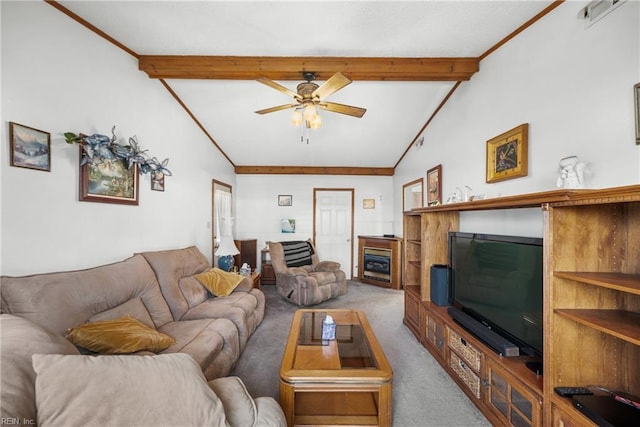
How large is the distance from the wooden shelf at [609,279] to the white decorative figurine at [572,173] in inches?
20.3

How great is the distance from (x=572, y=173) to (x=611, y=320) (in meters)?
0.80

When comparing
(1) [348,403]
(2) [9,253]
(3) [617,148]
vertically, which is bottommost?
A: (1) [348,403]

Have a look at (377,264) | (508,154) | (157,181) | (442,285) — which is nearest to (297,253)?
(377,264)

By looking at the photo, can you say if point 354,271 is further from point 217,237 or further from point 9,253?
point 9,253

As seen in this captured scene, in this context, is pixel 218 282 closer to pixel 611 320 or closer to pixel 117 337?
pixel 117 337

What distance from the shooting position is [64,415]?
2.54 ft

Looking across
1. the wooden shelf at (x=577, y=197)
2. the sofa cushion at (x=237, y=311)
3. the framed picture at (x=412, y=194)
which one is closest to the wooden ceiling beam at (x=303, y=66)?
the wooden shelf at (x=577, y=197)

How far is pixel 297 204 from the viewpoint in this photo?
5.75 meters

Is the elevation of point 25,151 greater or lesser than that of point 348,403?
greater

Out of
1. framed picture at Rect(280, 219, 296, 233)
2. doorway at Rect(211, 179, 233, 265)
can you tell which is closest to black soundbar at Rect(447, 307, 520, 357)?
doorway at Rect(211, 179, 233, 265)

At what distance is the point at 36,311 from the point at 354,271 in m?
4.96

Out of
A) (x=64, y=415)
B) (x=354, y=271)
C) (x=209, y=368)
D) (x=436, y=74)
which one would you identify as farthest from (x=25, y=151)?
(x=354, y=271)

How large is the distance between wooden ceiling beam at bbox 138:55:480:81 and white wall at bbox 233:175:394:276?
3.16 meters

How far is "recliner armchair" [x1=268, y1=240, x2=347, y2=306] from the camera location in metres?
3.84
